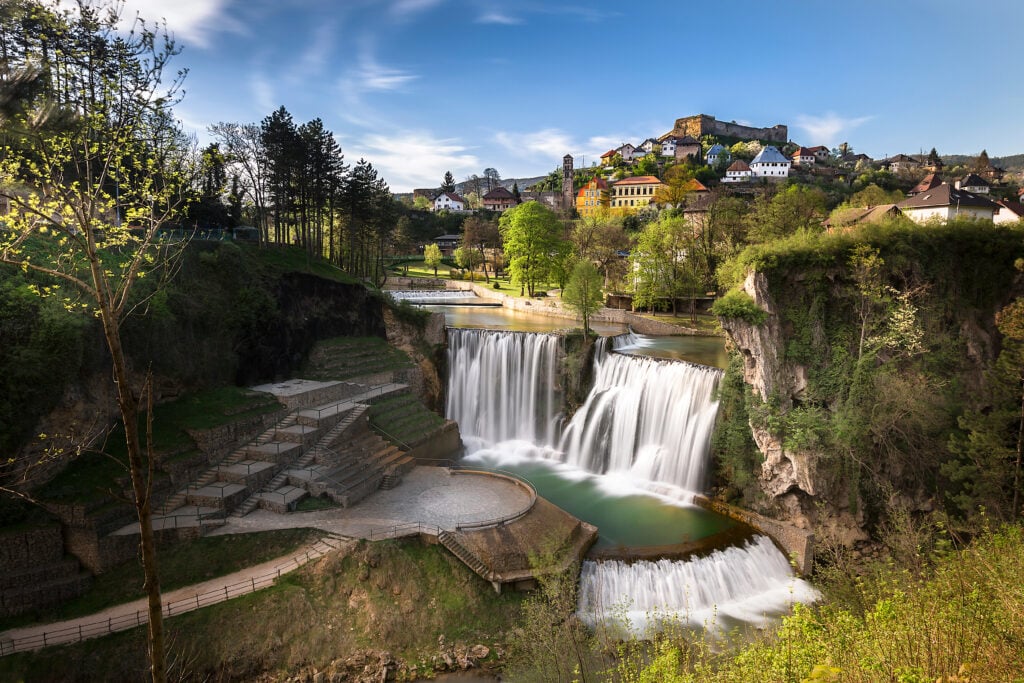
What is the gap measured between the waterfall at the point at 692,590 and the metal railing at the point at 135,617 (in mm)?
8888

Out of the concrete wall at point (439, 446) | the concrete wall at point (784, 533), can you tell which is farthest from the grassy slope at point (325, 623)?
the concrete wall at point (784, 533)

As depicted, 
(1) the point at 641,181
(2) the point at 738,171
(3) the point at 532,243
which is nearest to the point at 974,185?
(2) the point at 738,171

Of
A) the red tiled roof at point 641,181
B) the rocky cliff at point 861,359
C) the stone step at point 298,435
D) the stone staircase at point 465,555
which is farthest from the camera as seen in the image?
the red tiled roof at point 641,181

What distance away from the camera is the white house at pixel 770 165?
92.3 m

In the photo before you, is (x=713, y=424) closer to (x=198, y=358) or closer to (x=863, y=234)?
(x=863, y=234)

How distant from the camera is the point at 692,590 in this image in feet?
58.8

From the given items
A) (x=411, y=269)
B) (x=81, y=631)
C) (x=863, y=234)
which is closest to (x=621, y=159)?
(x=411, y=269)

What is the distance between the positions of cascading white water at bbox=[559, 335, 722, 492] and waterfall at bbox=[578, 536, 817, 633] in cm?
491

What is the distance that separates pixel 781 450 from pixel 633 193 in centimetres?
7596

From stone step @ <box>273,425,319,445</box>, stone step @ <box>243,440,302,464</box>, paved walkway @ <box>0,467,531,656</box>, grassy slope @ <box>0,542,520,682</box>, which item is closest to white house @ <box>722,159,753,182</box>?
paved walkway @ <box>0,467,531,656</box>

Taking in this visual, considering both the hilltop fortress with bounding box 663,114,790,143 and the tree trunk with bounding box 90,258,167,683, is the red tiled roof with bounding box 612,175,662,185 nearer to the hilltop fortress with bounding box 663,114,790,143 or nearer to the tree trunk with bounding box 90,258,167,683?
the hilltop fortress with bounding box 663,114,790,143

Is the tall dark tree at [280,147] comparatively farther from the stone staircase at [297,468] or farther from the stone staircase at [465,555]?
the stone staircase at [465,555]

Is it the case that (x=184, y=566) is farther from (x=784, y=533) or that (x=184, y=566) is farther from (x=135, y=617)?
(x=784, y=533)

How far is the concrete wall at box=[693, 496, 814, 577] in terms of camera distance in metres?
19.9
